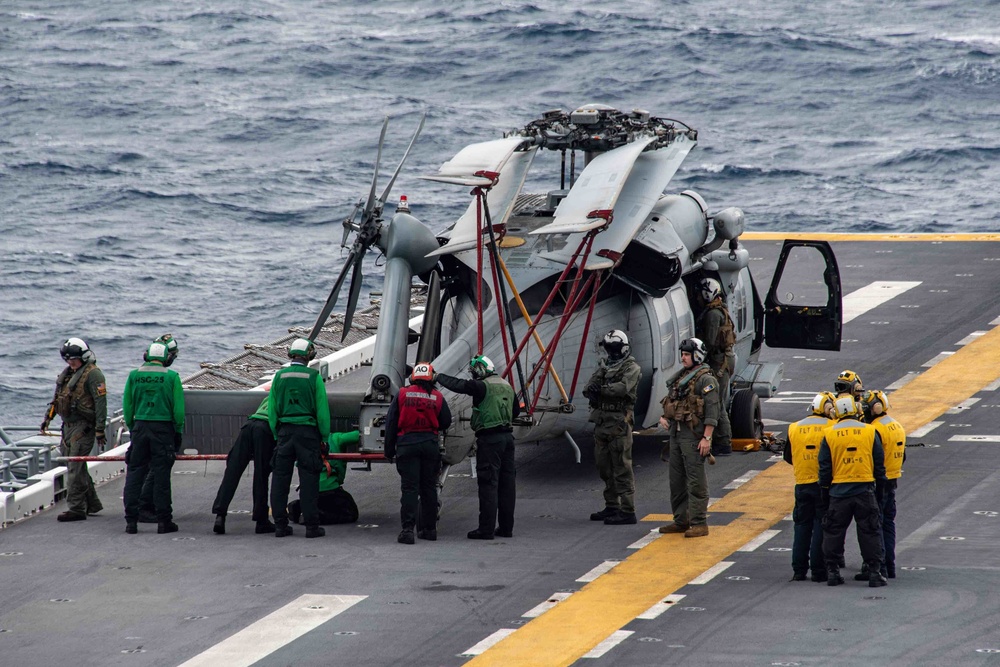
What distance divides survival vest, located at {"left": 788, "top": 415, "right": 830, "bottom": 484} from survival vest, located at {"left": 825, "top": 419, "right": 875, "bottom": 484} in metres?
0.15

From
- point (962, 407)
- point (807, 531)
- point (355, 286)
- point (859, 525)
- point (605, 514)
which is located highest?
point (355, 286)

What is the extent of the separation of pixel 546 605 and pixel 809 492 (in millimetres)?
2796

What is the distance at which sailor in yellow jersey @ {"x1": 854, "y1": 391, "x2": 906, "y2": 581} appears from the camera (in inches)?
618

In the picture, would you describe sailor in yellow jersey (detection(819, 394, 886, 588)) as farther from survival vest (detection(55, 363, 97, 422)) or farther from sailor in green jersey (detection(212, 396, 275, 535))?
survival vest (detection(55, 363, 97, 422))

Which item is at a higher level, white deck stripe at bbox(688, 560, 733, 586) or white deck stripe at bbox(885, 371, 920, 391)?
white deck stripe at bbox(885, 371, 920, 391)

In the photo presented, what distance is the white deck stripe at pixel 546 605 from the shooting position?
14.9 metres

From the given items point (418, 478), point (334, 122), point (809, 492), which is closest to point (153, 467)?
point (418, 478)

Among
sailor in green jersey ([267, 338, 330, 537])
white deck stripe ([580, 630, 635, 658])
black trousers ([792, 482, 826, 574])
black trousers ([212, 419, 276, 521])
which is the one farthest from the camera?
black trousers ([212, 419, 276, 521])

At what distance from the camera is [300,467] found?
1773cm

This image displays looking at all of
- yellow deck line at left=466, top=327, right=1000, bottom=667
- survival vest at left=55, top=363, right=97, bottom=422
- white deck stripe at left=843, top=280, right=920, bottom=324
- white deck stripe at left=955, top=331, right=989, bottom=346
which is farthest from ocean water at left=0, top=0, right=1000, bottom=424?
yellow deck line at left=466, top=327, right=1000, bottom=667

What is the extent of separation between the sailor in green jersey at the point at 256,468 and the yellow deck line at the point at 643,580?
165 inches

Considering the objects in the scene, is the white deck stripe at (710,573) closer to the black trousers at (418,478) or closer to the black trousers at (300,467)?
the black trousers at (418,478)

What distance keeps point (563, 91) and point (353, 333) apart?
4186 centimetres

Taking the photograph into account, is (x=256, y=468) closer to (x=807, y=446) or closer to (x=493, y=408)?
(x=493, y=408)
